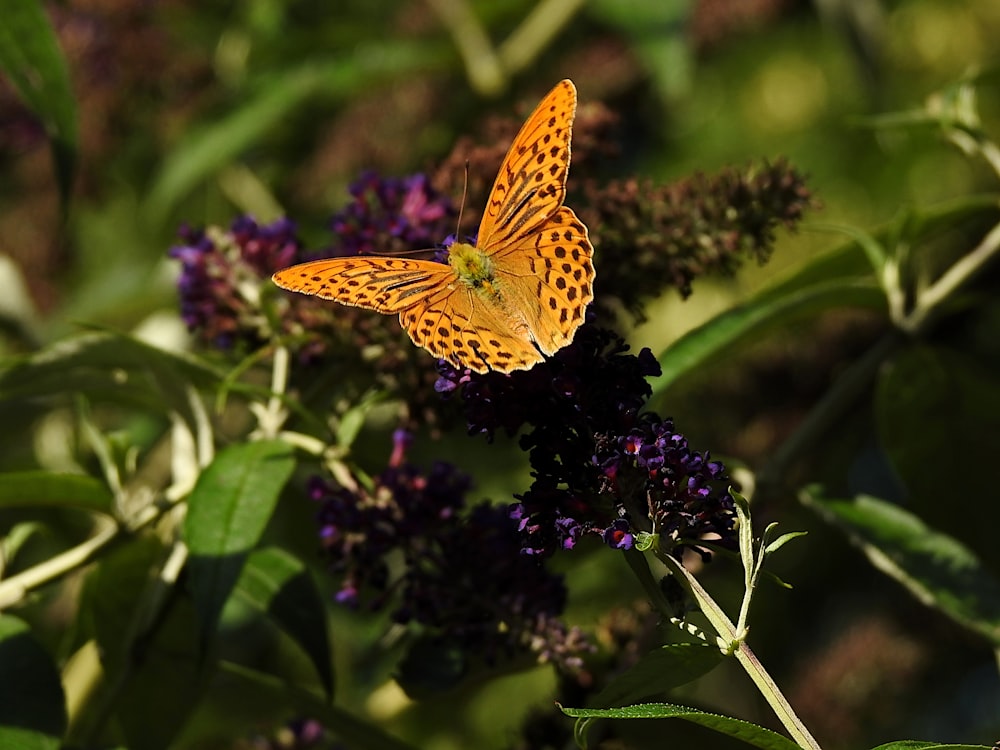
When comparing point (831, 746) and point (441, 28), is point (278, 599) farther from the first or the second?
point (441, 28)

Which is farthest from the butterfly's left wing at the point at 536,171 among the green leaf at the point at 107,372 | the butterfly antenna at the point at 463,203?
the green leaf at the point at 107,372

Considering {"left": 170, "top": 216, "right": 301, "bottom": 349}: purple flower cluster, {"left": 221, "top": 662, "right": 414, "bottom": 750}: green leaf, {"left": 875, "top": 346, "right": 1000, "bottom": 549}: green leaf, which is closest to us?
{"left": 221, "top": 662, "right": 414, "bottom": 750}: green leaf

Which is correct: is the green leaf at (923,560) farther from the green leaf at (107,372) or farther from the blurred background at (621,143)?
the green leaf at (107,372)

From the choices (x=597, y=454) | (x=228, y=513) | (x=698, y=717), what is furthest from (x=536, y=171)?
(x=698, y=717)

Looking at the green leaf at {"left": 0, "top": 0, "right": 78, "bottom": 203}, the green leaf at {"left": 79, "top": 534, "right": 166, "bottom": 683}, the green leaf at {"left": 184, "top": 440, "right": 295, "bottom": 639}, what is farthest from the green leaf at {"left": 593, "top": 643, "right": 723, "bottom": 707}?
the green leaf at {"left": 0, "top": 0, "right": 78, "bottom": 203}

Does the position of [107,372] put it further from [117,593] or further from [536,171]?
[536,171]

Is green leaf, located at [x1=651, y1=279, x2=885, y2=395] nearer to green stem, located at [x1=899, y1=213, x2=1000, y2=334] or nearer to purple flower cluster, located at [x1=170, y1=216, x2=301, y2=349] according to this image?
green stem, located at [x1=899, y1=213, x2=1000, y2=334]

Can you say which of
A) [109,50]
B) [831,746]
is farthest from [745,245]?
[109,50]
